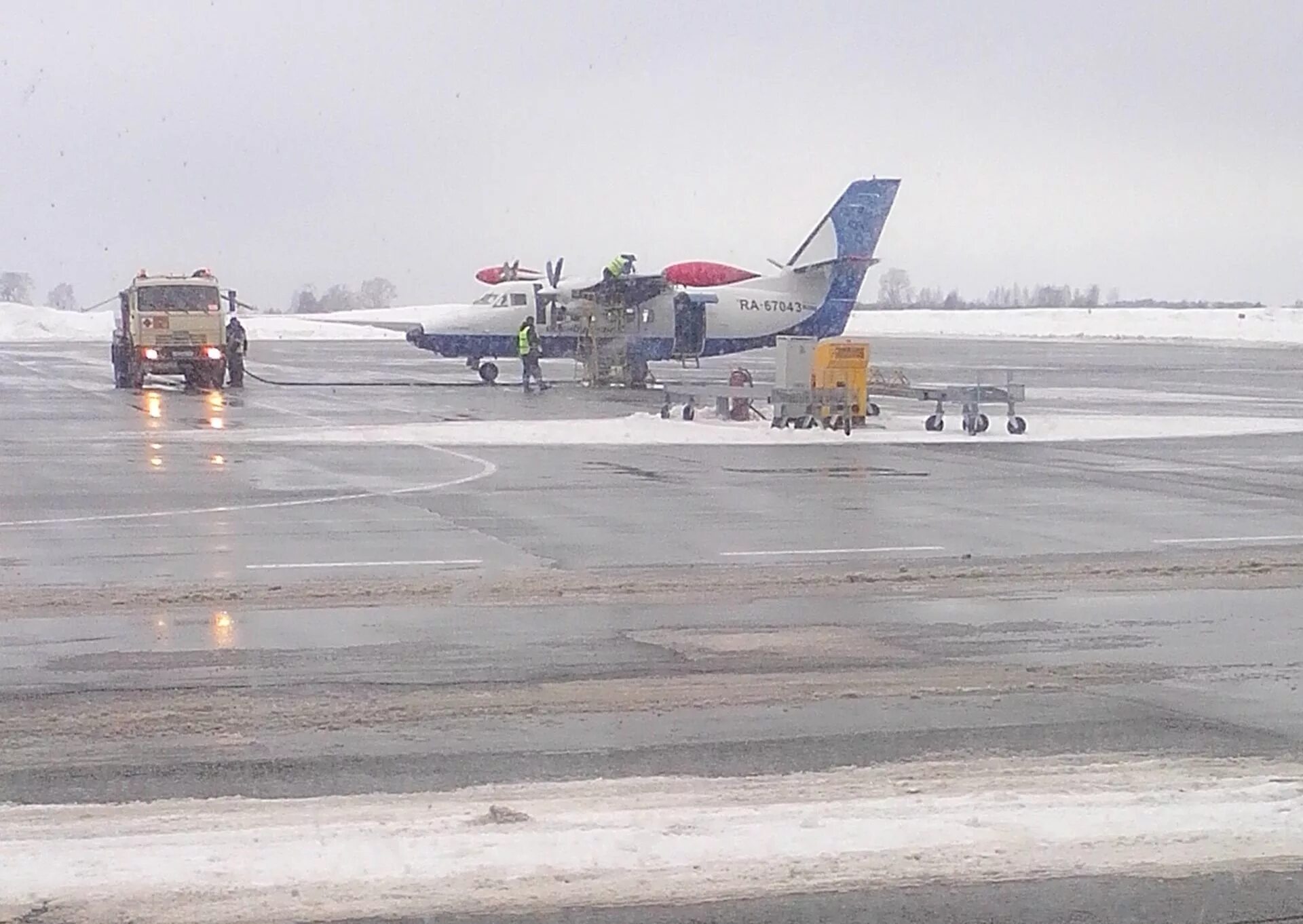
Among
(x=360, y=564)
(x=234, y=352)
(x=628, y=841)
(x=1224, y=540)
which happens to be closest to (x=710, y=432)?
(x=1224, y=540)

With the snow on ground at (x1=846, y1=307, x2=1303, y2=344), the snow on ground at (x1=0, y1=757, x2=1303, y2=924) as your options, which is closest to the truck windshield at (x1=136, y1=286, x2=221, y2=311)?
the snow on ground at (x1=0, y1=757, x2=1303, y2=924)

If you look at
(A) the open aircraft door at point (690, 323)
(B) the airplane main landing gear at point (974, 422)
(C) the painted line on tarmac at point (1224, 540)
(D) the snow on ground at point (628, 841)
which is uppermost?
(A) the open aircraft door at point (690, 323)

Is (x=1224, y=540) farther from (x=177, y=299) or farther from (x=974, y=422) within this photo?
(x=177, y=299)

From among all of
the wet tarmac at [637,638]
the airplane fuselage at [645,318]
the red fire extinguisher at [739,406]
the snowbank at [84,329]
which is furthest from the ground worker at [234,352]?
the snowbank at [84,329]

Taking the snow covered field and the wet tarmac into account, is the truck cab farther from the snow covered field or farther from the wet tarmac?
the snow covered field

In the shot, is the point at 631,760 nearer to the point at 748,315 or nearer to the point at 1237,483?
the point at 1237,483

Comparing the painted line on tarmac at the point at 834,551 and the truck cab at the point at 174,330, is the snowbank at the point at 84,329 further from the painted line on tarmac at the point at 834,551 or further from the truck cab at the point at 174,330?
the painted line on tarmac at the point at 834,551

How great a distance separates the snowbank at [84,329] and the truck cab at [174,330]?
179ft

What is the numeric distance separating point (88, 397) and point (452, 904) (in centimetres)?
3104

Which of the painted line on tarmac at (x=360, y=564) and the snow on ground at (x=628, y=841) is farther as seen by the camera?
the painted line on tarmac at (x=360, y=564)

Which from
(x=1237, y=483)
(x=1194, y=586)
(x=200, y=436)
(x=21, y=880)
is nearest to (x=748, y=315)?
(x=200, y=436)

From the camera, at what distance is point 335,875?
17.5 feet

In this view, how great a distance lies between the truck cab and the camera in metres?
36.9

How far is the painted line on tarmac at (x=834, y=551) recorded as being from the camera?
42.7 ft
